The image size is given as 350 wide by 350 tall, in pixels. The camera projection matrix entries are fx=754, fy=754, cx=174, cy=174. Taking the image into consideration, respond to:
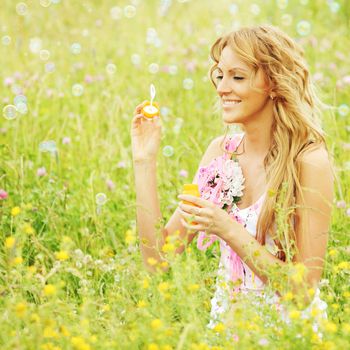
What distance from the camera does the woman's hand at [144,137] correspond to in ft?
8.41

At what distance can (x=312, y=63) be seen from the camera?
5102 mm

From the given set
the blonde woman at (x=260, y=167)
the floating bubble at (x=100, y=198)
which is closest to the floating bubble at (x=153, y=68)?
the floating bubble at (x=100, y=198)

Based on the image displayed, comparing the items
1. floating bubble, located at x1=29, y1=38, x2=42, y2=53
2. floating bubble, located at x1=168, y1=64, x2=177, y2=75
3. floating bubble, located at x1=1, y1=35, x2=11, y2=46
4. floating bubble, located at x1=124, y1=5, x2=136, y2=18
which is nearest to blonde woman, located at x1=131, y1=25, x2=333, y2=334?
floating bubble, located at x1=168, y1=64, x2=177, y2=75

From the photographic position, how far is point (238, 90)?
2.48 m

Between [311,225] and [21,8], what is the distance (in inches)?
172

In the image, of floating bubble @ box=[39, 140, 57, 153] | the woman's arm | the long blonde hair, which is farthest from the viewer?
floating bubble @ box=[39, 140, 57, 153]

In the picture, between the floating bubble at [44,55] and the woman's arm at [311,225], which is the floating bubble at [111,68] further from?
the woman's arm at [311,225]

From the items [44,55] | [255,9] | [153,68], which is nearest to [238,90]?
[153,68]

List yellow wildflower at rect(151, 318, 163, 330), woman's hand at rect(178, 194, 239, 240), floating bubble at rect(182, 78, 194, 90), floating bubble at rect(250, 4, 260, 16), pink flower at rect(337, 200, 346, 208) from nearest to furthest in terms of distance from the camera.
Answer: yellow wildflower at rect(151, 318, 163, 330)
woman's hand at rect(178, 194, 239, 240)
pink flower at rect(337, 200, 346, 208)
floating bubble at rect(182, 78, 194, 90)
floating bubble at rect(250, 4, 260, 16)

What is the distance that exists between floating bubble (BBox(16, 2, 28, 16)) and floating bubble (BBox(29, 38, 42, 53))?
23.6 inches

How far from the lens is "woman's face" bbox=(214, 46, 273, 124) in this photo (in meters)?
2.49

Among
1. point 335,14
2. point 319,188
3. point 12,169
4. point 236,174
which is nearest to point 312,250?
point 319,188

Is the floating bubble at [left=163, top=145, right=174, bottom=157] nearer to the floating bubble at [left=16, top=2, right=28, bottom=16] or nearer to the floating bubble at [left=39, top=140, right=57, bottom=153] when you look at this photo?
the floating bubble at [left=39, top=140, right=57, bottom=153]

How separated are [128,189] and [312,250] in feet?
4.38
